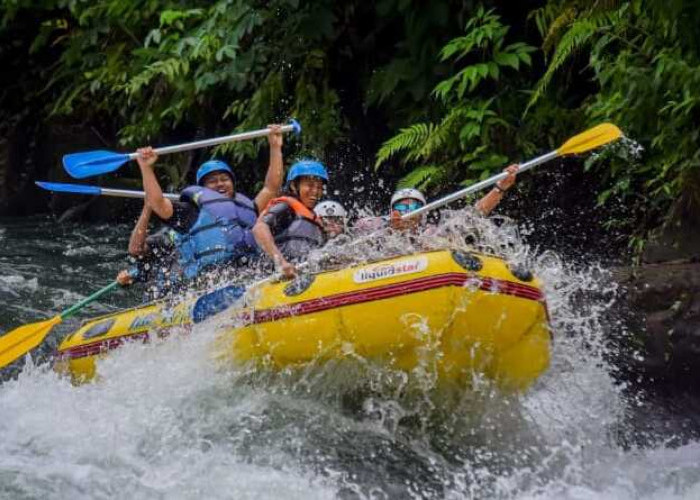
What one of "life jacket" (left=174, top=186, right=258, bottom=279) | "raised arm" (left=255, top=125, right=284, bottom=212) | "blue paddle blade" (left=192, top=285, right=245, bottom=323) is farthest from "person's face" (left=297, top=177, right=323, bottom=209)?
"blue paddle blade" (left=192, top=285, right=245, bottom=323)

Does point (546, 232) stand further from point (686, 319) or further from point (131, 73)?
point (131, 73)

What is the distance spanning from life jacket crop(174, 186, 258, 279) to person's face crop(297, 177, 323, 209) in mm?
382

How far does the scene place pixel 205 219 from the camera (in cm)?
594

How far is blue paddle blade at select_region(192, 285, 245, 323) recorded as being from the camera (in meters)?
5.19

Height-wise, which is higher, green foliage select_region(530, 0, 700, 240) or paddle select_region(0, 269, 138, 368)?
green foliage select_region(530, 0, 700, 240)

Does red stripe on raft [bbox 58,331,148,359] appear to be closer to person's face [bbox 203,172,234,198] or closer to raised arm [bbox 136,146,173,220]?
raised arm [bbox 136,146,173,220]

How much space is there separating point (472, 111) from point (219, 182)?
1.66 m

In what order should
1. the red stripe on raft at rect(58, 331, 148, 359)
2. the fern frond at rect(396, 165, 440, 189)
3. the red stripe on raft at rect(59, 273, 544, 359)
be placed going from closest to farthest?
the red stripe on raft at rect(59, 273, 544, 359) → the red stripe on raft at rect(58, 331, 148, 359) → the fern frond at rect(396, 165, 440, 189)

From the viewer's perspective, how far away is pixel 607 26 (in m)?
5.90

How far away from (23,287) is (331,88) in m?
2.75

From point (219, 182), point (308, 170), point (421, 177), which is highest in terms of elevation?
point (421, 177)

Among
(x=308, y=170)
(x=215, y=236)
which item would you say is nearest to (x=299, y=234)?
(x=308, y=170)

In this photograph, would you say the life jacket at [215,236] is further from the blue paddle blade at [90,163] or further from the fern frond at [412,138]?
the fern frond at [412,138]

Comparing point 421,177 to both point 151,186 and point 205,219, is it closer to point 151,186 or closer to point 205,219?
point 205,219
